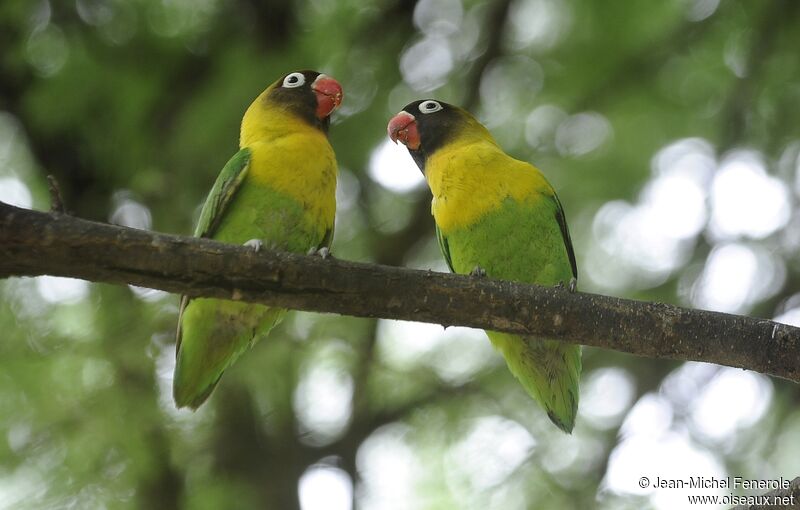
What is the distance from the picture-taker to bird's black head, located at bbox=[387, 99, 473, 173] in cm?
485

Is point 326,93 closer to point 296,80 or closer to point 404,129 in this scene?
point 296,80

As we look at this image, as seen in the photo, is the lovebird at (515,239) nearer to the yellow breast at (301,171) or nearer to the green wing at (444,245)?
the green wing at (444,245)

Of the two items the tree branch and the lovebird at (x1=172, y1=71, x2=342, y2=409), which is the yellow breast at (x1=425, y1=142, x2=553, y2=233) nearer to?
the lovebird at (x1=172, y1=71, x2=342, y2=409)

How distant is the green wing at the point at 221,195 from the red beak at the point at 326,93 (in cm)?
65

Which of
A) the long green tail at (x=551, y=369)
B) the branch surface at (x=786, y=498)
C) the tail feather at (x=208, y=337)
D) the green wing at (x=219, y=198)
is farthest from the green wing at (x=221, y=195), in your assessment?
the branch surface at (x=786, y=498)

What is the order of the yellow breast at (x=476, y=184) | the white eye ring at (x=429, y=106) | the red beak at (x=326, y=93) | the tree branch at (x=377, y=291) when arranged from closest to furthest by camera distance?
the tree branch at (x=377, y=291), the yellow breast at (x=476, y=184), the red beak at (x=326, y=93), the white eye ring at (x=429, y=106)

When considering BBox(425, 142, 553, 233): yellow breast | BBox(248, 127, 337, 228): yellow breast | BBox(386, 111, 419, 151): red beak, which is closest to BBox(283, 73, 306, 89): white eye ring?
BBox(248, 127, 337, 228): yellow breast

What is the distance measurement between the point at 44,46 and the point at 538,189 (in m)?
3.17

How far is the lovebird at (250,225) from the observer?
396 cm

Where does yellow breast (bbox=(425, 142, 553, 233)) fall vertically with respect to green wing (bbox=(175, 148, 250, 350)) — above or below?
below

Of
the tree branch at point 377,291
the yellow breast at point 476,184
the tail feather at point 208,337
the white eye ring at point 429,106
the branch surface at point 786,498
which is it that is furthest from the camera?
the white eye ring at point 429,106

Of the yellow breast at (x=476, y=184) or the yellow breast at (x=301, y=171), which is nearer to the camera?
the yellow breast at (x=301, y=171)

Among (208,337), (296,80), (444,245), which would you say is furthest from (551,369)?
(296,80)

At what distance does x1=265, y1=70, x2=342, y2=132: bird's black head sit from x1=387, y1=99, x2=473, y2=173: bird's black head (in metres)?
0.52
